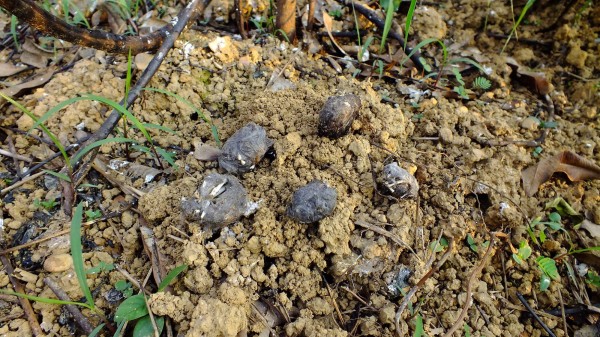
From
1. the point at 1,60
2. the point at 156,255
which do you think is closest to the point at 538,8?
the point at 156,255

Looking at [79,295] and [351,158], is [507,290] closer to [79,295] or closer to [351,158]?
[351,158]

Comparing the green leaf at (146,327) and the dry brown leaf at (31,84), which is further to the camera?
the dry brown leaf at (31,84)

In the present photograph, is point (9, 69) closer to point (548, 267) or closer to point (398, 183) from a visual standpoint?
point (398, 183)

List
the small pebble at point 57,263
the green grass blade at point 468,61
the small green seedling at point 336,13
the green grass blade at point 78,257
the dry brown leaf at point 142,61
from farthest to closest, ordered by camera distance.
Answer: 1. the small green seedling at point 336,13
2. the green grass blade at point 468,61
3. the dry brown leaf at point 142,61
4. the small pebble at point 57,263
5. the green grass blade at point 78,257

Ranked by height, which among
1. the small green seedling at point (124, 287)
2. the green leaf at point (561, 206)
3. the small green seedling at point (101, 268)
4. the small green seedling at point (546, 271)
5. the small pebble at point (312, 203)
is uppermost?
the small pebble at point (312, 203)

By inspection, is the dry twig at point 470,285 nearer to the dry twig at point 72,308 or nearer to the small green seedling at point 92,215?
the dry twig at point 72,308

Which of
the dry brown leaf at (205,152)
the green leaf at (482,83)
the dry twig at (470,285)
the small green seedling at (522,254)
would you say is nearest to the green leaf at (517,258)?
the small green seedling at (522,254)
